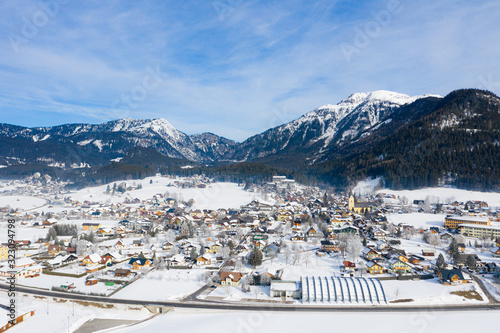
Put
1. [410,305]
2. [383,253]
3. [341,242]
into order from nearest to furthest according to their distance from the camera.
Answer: [410,305], [383,253], [341,242]

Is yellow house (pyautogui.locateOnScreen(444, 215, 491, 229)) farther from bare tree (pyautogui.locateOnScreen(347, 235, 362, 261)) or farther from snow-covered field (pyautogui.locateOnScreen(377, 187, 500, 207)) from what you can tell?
bare tree (pyautogui.locateOnScreen(347, 235, 362, 261))

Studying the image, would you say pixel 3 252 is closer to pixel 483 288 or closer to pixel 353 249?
pixel 353 249

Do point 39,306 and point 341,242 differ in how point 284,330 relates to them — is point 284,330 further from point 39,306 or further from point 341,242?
point 341,242

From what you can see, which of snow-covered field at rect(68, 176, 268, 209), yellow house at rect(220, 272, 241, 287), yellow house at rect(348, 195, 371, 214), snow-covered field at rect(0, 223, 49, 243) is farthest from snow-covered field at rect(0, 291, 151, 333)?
yellow house at rect(348, 195, 371, 214)

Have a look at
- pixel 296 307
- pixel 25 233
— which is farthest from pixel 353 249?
pixel 25 233

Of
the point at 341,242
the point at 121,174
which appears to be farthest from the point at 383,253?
the point at 121,174
